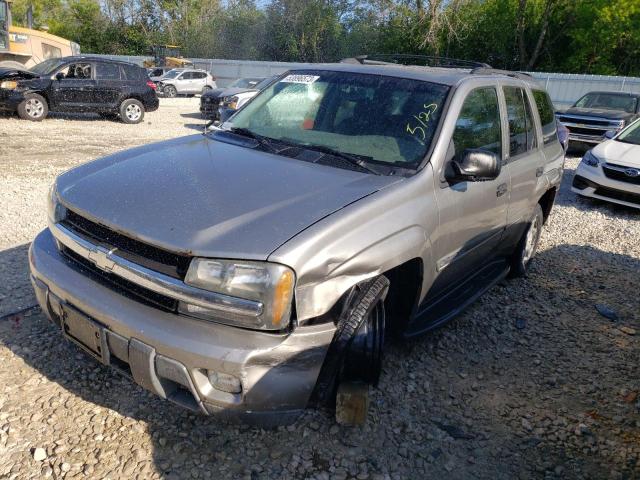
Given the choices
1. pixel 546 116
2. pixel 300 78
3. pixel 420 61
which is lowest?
pixel 546 116

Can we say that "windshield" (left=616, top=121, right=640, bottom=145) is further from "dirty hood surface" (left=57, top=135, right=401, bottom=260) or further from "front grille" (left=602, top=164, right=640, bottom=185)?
"dirty hood surface" (left=57, top=135, right=401, bottom=260)

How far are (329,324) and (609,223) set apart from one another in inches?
252

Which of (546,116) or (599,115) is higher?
(546,116)

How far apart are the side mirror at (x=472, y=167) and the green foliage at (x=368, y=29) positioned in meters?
32.4

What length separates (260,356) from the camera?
2.13m

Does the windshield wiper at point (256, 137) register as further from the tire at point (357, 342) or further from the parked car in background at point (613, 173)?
the parked car in background at point (613, 173)

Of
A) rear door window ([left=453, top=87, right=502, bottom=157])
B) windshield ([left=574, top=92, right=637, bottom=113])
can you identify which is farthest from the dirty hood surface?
windshield ([left=574, top=92, right=637, bottom=113])

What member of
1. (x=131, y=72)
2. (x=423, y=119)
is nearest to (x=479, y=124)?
(x=423, y=119)

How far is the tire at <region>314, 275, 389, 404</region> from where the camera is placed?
2355mm

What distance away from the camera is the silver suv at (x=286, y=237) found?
2.16 metres

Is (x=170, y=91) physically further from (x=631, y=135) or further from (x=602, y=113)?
(x=631, y=135)

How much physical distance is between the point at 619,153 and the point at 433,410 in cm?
659

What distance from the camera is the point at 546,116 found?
4.86m

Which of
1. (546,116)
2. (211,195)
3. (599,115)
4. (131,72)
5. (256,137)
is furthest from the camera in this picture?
(131,72)
